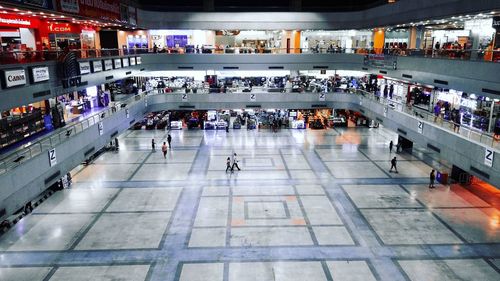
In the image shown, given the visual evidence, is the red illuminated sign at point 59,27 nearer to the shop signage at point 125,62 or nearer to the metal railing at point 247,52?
the metal railing at point 247,52

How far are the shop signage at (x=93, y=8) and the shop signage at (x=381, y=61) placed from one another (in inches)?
864

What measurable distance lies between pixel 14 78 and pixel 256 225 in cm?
1270

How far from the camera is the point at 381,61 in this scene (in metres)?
32.9

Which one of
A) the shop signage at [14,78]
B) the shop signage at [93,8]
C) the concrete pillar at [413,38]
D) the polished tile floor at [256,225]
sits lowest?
the polished tile floor at [256,225]

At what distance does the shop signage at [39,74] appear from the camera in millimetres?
16833

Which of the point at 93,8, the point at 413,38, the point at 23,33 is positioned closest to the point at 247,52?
the point at 413,38

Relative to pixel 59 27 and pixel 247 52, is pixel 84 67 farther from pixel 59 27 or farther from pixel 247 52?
pixel 247 52

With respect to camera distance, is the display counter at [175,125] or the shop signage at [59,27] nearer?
the shop signage at [59,27]

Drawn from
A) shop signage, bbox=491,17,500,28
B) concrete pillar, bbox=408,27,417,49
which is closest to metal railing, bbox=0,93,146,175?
shop signage, bbox=491,17,500,28

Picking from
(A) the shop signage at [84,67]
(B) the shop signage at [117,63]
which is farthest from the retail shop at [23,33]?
(B) the shop signage at [117,63]

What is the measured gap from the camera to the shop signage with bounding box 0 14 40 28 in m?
21.8

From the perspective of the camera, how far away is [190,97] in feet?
123

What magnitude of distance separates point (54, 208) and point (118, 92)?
13795 millimetres

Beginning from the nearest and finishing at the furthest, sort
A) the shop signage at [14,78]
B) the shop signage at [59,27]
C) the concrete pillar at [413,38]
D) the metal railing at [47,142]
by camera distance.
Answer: the metal railing at [47,142]
the shop signage at [14,78]
the shop signage at [59,27]
the concrete pillar at [413,38]
